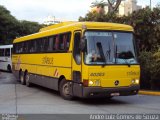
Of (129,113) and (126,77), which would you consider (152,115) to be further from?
(126,77)

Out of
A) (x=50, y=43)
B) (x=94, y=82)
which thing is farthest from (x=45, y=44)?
(x=94, y=82)

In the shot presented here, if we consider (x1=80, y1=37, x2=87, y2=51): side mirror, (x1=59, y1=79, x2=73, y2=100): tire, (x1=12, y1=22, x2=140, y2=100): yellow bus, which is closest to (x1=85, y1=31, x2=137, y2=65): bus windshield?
(x1=12, y1=22, x2=140, y2=100): yellow bus

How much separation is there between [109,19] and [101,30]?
37.0ft

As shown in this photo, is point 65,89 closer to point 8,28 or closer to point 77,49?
point 77,49

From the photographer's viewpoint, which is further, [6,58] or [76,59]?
[6,58]

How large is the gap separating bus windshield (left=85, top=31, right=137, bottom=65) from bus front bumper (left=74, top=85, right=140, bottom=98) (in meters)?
0.93

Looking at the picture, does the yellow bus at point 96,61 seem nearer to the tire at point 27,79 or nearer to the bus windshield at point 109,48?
the bus windshield at point 109,48

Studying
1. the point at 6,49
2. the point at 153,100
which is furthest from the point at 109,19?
the point at 6,49

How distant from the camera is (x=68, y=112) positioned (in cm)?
1284

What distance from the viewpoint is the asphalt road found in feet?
43.1

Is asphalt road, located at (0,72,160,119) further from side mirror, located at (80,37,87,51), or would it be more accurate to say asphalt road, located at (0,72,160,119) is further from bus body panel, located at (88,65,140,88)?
side mirror, located at (80,37,87,51)

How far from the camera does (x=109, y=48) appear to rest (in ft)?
48.4

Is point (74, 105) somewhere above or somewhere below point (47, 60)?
below

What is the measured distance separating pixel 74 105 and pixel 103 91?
120 cm
